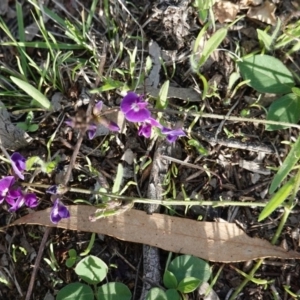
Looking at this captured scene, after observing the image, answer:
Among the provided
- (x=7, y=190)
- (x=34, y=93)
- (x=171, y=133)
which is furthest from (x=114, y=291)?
(x=34, y=93)

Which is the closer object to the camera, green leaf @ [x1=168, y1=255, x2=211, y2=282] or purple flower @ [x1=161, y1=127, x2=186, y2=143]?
purple flower @ [x1=161, y1=127, x2=186, y2=143]

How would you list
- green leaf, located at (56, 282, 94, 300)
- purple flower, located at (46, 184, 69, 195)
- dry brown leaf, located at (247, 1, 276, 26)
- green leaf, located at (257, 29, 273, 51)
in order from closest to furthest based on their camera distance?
purple flower, located at (46, 184, 69, 195) → green leaf, located at (56, 282, 94, 300) → green leaf, located at (257, 29, 273, 51) → dry brown leaf, located at (247, 1, 276, 26)

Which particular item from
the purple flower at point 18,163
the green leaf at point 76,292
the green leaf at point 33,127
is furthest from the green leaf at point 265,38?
the green leaf at point 76,292

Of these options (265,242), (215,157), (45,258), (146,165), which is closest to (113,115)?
(146,165)

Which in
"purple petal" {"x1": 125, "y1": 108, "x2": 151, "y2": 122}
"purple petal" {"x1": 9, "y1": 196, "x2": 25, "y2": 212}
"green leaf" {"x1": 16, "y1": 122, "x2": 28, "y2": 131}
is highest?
"purple petal" {"x1": 125, "y1": 108, "x2": 151, "y2": 122}

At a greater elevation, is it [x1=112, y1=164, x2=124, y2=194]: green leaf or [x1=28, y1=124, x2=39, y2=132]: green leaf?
[x1=112, y1=164, x2=124, y2=194]: green leaf

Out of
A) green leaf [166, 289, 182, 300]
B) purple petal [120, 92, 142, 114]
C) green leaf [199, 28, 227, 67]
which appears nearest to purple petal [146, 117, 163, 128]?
purple petal [120, 92, 142, 114]

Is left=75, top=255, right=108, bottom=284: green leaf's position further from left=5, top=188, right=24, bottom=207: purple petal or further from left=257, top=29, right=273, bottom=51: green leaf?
left=257, top=29, right=273, bottom=51: green leaf
